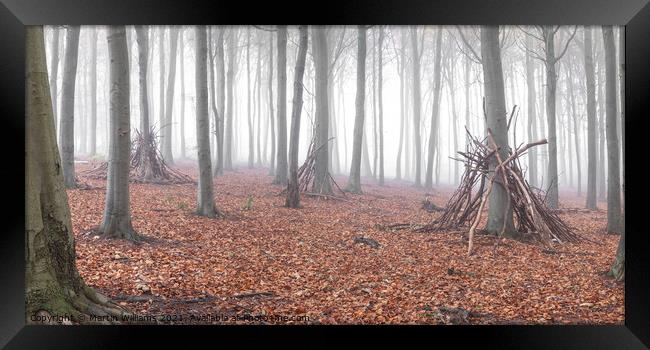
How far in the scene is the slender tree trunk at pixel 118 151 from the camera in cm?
418

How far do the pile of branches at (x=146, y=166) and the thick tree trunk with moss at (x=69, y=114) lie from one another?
3.94 feet

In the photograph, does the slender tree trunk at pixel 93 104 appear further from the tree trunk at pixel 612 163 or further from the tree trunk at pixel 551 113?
the tree trunk at pixel 612 163

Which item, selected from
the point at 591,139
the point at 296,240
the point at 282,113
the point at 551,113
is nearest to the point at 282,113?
the point at 282,113

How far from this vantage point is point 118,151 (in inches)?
165

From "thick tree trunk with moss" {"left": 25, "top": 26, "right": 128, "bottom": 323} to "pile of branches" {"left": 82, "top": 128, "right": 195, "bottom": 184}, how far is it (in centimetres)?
453

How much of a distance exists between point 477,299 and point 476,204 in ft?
6.65

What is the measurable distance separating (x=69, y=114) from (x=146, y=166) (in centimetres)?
160

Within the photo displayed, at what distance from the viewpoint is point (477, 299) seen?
3684mm

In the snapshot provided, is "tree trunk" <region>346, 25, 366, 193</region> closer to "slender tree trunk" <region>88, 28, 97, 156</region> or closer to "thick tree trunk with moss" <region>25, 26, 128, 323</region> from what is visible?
"slender tree trunk" <region>88, 28, 97, 156</region>

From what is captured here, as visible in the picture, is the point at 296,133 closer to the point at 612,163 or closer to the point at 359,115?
the point at 359,115

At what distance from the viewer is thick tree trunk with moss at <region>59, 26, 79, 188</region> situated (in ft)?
19.8
